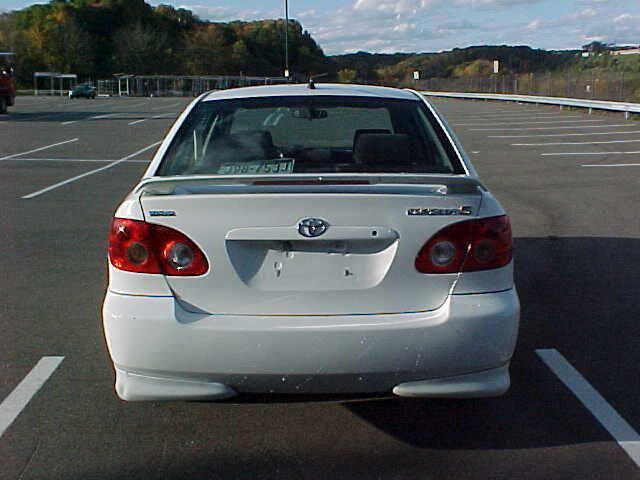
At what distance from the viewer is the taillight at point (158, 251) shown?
3.46 meters

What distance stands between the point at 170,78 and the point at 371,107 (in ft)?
280

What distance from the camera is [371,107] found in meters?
4.89

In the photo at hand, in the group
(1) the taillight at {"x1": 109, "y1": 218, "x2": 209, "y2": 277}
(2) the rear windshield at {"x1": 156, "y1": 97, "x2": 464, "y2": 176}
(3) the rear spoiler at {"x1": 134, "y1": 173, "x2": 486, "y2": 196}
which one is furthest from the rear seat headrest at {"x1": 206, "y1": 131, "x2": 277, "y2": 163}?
(1) the taillight at {"x1": 109, "y1": 218, "x2": 209, "y2": 277}

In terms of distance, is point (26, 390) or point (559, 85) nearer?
point (26, 390)

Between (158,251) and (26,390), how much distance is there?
1489 mm

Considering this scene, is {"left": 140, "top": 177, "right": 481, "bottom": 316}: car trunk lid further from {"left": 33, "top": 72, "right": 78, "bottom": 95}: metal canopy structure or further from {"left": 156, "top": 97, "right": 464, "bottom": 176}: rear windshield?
{"left": 33, "top": 72, "right": 78, "bottom": 95}: metal canopy structure

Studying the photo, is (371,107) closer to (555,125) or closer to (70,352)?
(70,352)

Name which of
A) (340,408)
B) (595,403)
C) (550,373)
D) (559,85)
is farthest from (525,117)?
(340,408)

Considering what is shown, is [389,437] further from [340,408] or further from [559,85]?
[559,85]

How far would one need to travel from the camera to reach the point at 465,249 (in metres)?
3.51

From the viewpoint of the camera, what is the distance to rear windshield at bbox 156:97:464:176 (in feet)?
14.5

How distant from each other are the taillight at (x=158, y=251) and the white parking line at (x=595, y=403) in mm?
2023

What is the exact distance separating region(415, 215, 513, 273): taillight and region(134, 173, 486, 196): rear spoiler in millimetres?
167

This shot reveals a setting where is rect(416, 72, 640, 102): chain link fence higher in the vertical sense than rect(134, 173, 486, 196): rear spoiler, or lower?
lower
